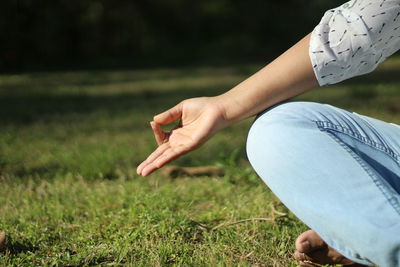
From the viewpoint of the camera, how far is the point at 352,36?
1452 mm

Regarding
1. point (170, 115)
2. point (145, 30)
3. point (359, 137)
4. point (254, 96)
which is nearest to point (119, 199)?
point (170, 115)

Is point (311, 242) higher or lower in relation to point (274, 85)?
lower

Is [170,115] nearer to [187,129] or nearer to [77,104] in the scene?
[187,129]

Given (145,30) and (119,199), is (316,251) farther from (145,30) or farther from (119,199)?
(145,30)

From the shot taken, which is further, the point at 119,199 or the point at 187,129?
the point at 119,199

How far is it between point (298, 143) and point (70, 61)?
9.93 metres

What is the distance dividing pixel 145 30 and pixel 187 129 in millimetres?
12154

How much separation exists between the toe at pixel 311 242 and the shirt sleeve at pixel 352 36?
16.2 inches

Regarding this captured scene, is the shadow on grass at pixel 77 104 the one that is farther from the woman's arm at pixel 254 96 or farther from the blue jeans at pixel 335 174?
the blue jeans at pixel 335 174

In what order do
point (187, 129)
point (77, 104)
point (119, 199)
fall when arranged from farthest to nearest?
point (77, 104) → point (119, 199) → point (187, 129)

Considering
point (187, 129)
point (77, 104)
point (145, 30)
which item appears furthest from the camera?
point (145, 30)

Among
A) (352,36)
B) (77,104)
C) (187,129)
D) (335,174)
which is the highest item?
(352,36)

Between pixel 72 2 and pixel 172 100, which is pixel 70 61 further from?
pixel 172 100

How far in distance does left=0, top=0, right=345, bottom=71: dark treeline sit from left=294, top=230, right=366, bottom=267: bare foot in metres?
8.22
